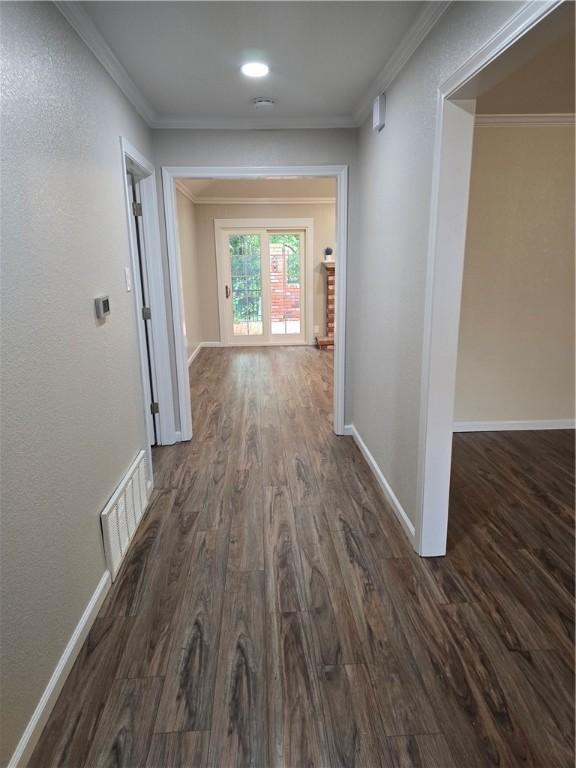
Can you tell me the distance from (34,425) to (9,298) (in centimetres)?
39

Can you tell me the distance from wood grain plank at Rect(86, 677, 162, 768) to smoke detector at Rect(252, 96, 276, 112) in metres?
3.05

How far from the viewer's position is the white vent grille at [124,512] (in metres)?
2.07

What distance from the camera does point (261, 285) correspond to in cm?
780

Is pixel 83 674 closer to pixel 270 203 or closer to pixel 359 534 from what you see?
pixel 359 534

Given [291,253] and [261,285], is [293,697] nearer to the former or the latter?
[261,285]

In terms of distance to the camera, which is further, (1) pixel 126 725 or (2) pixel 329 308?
(2) pixel 329 308

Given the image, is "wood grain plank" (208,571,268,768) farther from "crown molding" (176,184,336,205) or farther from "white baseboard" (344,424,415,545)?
"crown molding" (176,184,336,205)

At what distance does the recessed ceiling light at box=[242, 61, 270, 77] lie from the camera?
235cm

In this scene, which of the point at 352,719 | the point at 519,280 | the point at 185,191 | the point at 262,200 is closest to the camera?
the point at 352,719

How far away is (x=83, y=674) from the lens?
65.2 inches

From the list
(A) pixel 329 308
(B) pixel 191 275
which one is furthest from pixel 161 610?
(A) pixel 329 308

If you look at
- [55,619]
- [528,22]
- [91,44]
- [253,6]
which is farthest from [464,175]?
[55,619]

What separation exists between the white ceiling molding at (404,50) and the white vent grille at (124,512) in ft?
7.93

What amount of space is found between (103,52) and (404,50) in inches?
53.9
